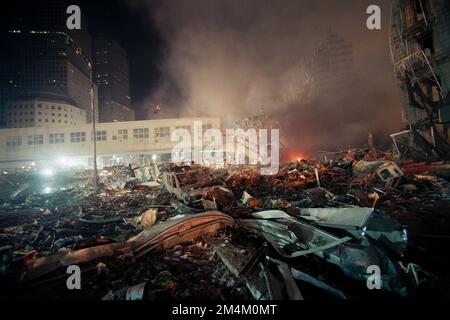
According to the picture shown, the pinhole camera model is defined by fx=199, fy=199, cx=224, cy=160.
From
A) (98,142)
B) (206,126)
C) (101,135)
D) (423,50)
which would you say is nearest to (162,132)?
(206,126)

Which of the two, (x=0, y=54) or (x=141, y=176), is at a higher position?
(x=0, y=54)

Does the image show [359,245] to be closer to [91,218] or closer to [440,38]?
[91,218]

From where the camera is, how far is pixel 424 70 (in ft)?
46.0

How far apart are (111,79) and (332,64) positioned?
103993 millimetres

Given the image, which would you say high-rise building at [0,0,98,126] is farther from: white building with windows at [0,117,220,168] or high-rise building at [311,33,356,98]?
high-rise building at [311,33,356,98]

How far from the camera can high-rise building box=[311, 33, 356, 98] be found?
48906 mm

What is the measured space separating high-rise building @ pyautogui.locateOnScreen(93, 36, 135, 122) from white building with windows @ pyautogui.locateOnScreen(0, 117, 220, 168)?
70.0 m

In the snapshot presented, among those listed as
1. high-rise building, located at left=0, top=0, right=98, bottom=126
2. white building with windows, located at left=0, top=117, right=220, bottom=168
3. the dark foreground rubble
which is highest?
high-rise building, located at left=0, top=0, right=98, bottom=126

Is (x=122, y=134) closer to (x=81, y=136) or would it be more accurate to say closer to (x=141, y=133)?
(x=141, y=133)

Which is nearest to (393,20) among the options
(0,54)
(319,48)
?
(319,48)

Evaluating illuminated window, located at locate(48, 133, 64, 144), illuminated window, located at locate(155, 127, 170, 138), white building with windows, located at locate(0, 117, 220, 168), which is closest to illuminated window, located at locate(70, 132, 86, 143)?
white building with windows, located at locate(0, 117, 220, 168)

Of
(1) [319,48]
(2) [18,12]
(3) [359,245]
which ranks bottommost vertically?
(3) [359,245]

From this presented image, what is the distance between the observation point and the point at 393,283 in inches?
97.1

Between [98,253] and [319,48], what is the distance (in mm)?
63521
